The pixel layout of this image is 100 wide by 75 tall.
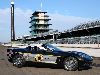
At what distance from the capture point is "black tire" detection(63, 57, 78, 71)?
541 inches

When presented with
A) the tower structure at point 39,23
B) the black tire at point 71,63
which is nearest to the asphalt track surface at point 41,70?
the black tire at point 71,63

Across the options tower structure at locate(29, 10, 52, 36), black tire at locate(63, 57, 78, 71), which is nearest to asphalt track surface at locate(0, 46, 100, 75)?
black tire at locate(63, 57, 78, 71)

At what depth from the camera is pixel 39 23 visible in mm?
121188

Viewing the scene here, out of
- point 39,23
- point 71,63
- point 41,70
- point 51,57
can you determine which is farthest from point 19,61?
point 39,23

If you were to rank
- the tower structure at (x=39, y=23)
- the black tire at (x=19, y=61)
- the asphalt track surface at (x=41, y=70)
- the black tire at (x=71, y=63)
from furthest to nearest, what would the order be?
the tower structure at (x=39, y=23) < the black tire at (x=19, y=61) < the black tire at (x=71, y=63) < the asphalt track surface at (x=41, y=70)

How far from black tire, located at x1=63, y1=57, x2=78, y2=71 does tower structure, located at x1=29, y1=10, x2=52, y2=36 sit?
105 m

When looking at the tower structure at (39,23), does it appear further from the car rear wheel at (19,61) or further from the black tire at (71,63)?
the black tire at (71,63)

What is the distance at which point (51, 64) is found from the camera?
14.6 meters

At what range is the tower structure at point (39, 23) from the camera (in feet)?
392

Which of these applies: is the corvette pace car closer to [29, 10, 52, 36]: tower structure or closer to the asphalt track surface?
the asphalt track surface

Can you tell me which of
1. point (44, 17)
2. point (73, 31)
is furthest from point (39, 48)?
point (44, 17)

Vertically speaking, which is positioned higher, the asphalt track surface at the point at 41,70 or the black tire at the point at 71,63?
the black tire at the point at 71,63

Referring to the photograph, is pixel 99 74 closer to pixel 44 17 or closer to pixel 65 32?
pixel 65 32

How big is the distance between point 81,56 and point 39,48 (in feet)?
8.18
